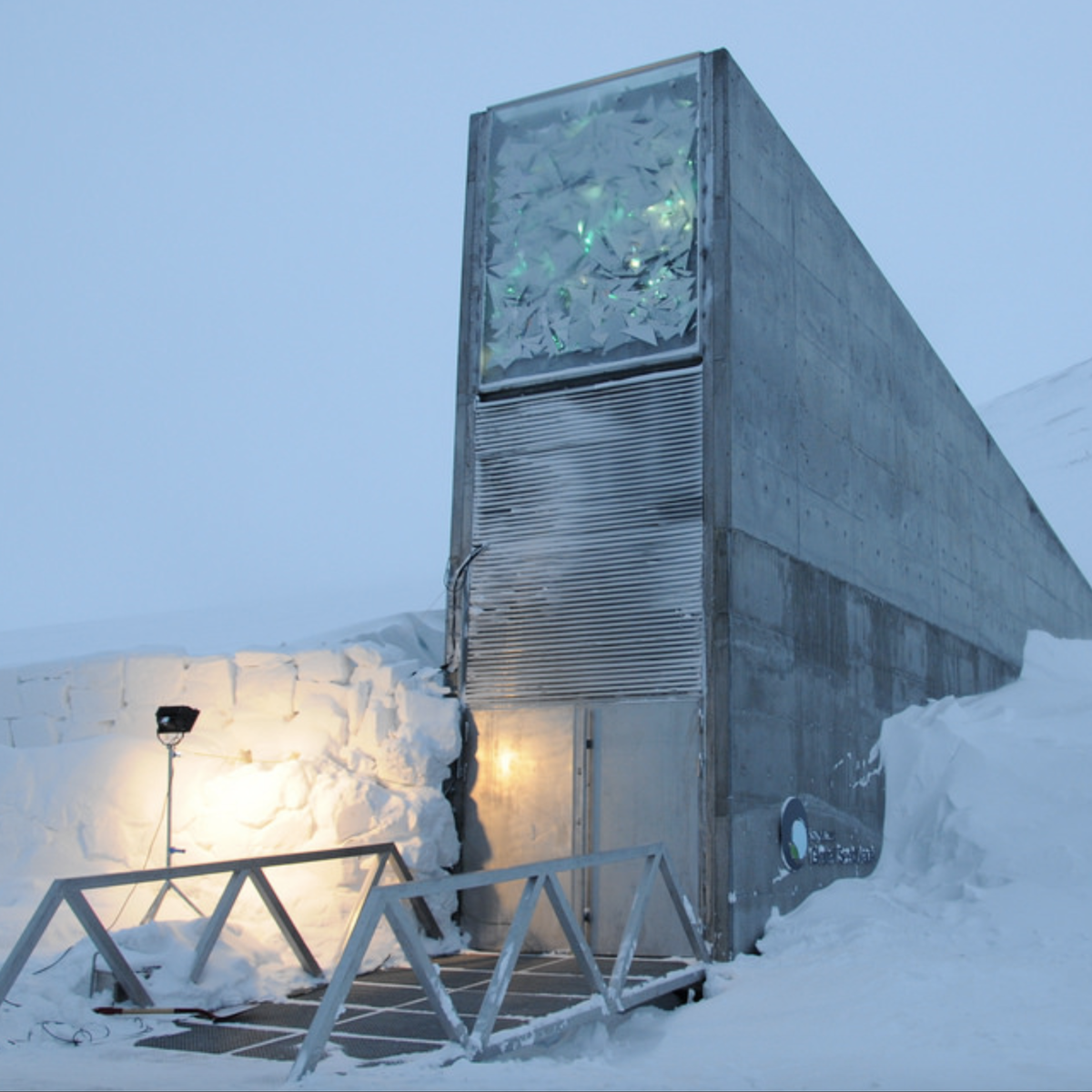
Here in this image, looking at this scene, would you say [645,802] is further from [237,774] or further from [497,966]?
[497,966]

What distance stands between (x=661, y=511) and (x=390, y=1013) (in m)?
3.63

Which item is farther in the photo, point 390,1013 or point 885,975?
point 885,975

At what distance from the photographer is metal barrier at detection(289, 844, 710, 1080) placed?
486cm

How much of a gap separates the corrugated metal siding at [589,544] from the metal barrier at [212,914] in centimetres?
163

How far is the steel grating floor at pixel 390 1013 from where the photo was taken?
5.54 meters

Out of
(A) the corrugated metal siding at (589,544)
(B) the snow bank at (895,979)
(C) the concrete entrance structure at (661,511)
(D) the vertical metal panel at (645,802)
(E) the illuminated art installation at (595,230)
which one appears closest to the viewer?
(B) the snow bank at (895,979)

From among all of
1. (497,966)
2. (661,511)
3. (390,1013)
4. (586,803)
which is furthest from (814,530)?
(497,966)

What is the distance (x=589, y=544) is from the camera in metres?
8.58

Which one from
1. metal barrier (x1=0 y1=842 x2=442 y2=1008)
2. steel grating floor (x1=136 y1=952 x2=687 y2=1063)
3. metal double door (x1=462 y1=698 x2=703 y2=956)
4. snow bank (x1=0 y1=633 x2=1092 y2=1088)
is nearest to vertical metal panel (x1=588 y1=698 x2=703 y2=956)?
metal double door (x1=462 y1=698 x2=703 y2=956)

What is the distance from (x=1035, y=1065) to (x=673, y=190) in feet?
19.4

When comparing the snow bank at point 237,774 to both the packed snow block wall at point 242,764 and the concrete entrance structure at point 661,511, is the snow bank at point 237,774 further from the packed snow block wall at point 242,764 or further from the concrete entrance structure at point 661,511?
the concrete entrance structure at point 661,511

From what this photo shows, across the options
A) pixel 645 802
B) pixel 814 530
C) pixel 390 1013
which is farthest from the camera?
pixel 814 530

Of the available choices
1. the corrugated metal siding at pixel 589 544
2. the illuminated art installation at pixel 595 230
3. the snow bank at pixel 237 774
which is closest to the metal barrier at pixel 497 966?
the corrugated metal siding at pixel 589 544

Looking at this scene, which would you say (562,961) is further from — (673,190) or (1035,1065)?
(673,190)
